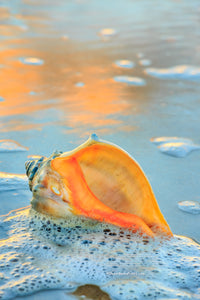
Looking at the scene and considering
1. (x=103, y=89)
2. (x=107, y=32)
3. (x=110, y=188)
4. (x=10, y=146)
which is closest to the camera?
(x=110, y=188)

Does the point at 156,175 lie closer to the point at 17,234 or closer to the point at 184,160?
the point at 184,160

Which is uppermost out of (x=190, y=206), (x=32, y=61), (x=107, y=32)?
(x=107, y=32)

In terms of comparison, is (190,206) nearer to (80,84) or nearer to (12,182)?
(12,182)

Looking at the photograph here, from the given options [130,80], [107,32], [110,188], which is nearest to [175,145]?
[110,188]

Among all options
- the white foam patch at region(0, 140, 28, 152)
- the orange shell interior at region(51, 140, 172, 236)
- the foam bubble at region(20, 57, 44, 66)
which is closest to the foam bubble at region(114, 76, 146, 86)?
the foam bubble at region(20, 57, 44, 66)

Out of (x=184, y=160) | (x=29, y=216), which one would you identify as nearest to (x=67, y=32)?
(x=184, y=160)

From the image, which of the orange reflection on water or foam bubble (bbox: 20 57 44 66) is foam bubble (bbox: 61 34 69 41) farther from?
foam bubble (bbox: 20 57 44 66)

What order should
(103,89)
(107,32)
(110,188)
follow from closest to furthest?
(110,188), (103,89), (107,32)
